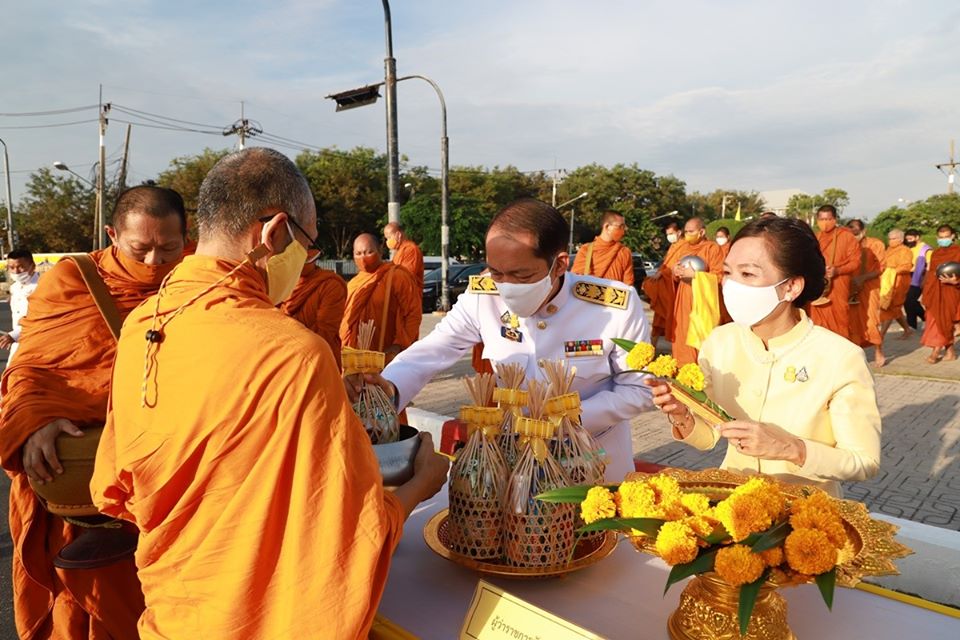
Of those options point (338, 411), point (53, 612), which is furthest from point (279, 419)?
point (53, 612)

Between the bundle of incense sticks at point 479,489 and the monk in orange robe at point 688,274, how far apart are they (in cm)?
642

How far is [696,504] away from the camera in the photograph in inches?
45.1

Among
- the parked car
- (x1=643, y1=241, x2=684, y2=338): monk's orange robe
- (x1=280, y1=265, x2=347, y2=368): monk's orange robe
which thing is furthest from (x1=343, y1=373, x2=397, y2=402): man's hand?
the parked car

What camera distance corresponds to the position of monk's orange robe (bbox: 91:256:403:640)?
3.65 feet

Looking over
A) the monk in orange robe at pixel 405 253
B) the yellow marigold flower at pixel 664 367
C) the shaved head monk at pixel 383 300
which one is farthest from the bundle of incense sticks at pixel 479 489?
the monk in orange robe at pixel 405 253

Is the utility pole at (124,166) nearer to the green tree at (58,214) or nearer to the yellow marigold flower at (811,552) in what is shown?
the green tree at (58,214)

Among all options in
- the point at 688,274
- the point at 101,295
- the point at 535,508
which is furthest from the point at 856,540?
the point at 688,274

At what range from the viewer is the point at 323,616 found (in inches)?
43.8

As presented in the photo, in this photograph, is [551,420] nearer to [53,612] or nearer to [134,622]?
[134,622]

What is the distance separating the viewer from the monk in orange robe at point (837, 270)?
762cm

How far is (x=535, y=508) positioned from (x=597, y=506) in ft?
0.72

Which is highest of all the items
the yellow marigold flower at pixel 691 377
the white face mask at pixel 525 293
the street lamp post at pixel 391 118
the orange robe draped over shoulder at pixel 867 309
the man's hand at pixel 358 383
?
the street lamp post at pixel 391 118

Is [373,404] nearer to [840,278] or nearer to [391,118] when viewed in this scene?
[840,278]

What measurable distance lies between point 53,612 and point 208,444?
1.79 meters
